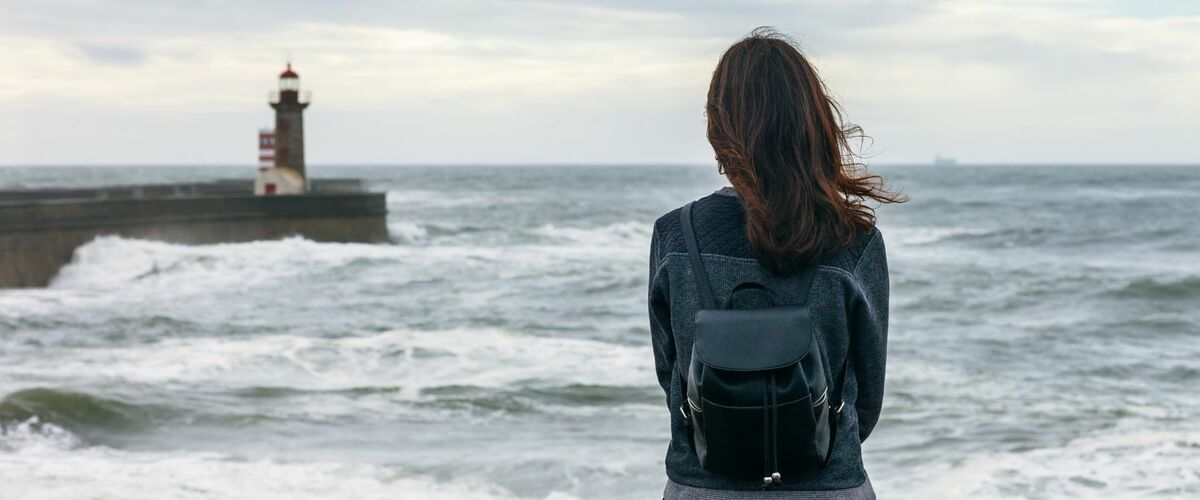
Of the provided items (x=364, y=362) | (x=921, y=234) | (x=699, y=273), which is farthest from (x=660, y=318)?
(x=921, y=234)

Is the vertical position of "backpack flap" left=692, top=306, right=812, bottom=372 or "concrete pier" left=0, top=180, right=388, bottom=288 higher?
"backpack flap" left=692, top=306, right=812, bottom=372

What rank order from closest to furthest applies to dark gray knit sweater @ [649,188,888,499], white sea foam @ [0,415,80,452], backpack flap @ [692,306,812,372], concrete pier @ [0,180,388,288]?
backpack flap @ [692,306,812,372] → dark gray knit sweater @ [649,188,888,499] → white sea foam @ [0,415,80,452] → concrete pier @ [0,180,388,288]

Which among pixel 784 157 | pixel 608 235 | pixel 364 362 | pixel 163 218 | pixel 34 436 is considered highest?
pixel 784 157

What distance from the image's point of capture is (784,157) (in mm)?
1725

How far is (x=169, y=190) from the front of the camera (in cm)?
3008

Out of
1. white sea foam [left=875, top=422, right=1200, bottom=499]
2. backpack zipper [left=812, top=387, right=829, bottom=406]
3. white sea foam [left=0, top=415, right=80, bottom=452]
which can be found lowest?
white sea foam [left=0, top=415, right=80, bottom=452]

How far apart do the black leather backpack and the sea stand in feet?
16.6

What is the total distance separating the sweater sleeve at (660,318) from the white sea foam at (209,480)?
4839mm

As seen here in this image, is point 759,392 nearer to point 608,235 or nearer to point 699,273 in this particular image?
point 699,273

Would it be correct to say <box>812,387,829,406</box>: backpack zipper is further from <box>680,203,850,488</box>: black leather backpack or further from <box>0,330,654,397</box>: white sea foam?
<box>0,330,654,397</box>: white sea foam

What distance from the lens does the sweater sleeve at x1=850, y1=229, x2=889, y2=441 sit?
1746 mm

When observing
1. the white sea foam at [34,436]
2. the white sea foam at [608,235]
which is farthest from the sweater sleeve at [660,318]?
the white sea foam at [608,235]

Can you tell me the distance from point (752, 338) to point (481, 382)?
8.56 m

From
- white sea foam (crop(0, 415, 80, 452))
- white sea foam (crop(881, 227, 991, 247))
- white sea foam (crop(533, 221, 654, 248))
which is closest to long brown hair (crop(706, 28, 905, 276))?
white sea foam (crop(0, 415, 80, 452))
